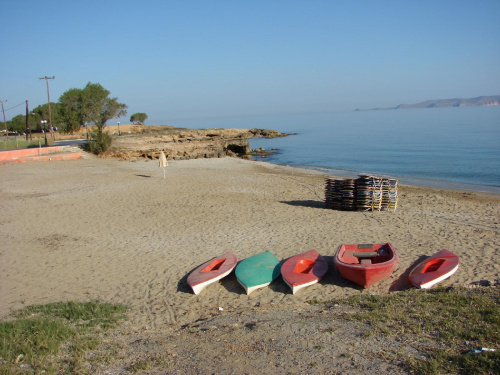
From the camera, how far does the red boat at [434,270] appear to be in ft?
26.8

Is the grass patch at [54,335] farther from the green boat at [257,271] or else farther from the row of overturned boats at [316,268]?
the green boat at [257,271]

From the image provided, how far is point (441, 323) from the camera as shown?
5.88 metres

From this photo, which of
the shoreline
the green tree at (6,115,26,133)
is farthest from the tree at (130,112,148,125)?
the shoreline

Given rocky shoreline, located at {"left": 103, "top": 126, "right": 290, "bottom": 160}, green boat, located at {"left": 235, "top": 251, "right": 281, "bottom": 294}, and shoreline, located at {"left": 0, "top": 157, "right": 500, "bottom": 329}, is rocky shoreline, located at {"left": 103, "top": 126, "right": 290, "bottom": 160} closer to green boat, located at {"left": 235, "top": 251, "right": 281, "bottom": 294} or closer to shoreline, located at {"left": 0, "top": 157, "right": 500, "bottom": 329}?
shoreline, located at {"left": 0, "top": 157, "right": 500, "bottom": 329}

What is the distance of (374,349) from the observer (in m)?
5.25

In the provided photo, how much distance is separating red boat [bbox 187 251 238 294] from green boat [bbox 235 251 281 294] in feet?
0.78

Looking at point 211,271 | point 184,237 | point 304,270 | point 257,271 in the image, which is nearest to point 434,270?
point 304,270

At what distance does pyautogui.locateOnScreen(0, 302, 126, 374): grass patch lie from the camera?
5158mm

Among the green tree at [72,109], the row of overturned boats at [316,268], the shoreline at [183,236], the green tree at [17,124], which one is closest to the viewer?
the row of overturned boats at [316,268]

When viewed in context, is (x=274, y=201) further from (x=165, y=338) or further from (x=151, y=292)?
(x=165, y=338)

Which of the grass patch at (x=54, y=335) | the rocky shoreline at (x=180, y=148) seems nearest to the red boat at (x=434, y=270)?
the grass patch at (x=54, y=335)

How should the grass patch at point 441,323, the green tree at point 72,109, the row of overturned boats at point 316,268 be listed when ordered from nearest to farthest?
the grass patch at point 441,323 < the row of overturned boats at point 316,268 < the green tree at point 72,109

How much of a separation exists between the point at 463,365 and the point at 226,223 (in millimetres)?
9630

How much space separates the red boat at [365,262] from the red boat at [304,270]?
40cm
